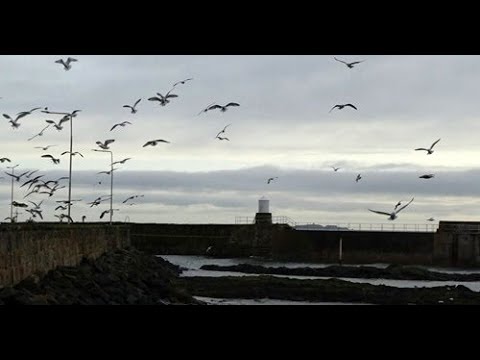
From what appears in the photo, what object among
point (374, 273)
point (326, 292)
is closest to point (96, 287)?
point (326, 292)

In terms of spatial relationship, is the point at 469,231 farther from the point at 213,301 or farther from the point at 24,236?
the point at 24,236

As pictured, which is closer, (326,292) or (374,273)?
(326,292)

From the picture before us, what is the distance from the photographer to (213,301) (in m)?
27.8

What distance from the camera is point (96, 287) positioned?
18750 mm

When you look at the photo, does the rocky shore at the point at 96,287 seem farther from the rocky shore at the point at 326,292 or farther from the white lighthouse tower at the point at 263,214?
the white lighthouse tower at the point at 263,214

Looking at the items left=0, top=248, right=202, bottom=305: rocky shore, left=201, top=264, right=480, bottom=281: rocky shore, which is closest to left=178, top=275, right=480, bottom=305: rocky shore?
left=0, top=248, right=202, bottom=305: rocky shore

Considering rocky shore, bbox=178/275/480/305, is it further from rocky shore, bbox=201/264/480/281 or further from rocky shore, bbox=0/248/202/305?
rocky shore, bbox=201/264/480/281

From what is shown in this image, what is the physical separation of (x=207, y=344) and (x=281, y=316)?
413mm

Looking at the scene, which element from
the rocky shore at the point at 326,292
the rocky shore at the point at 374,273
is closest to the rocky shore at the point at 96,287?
the rocky shore at the point at 326,292

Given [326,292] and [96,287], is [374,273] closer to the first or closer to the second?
[326,292]

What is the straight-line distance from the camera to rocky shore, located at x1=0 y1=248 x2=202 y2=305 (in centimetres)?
1473
